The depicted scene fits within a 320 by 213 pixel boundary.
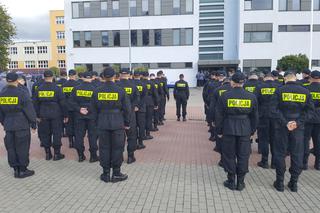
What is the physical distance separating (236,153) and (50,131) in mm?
4666

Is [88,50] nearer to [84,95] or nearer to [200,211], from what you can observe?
[84,95]

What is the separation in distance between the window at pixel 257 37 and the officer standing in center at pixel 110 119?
32933 mm

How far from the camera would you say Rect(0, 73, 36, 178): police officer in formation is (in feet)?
21.9

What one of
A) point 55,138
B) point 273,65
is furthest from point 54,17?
point 55,138

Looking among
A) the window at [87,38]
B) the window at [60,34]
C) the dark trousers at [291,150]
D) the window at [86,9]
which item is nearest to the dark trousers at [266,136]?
the dark trousers at [291,150]

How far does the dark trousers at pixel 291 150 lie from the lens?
5941 mm

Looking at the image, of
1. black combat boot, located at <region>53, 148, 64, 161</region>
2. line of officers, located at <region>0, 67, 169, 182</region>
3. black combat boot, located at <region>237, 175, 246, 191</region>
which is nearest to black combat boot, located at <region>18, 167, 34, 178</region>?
line of officers, located at <region>0, 67, 169, 182</region>

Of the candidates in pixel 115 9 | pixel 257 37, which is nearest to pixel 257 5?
pixel 257 37

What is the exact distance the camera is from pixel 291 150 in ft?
19.7

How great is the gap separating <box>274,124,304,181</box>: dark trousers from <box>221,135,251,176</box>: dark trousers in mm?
577

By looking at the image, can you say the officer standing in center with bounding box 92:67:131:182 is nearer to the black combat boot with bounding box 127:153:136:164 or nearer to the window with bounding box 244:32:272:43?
the black combat boot with bounding box 127:153:136:164

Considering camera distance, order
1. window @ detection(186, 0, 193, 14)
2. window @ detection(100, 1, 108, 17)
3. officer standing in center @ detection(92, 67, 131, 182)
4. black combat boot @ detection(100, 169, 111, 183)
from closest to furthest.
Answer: officer standing in center @ detection(92, 67, 131, 182), black combat boot @ detection(100, 169, 111, 183), window @ detection(186, 0, 193, 14), window @ detection(100, 1, 108, 17)

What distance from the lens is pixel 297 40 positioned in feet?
119

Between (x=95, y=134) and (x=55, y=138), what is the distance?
1073 millimetres
